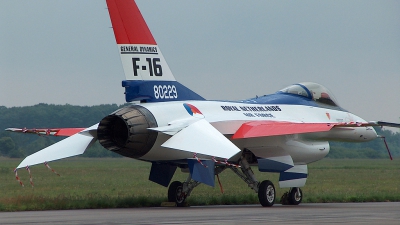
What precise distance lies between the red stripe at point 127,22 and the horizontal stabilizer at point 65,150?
8.13ft

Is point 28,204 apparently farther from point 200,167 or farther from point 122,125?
point 200,167

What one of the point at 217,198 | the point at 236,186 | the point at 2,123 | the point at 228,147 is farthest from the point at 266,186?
the point at 2,123

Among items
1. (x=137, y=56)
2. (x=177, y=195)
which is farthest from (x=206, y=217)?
(x=137, y=56)

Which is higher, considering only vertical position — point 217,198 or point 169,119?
point 169,119

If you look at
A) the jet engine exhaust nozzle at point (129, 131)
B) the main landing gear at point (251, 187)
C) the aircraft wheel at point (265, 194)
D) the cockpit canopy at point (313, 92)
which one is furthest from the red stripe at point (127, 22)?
the cockpit canopy at point (313, 92)

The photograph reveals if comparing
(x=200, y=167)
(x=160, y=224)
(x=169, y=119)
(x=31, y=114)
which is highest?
(x=31, y=114)

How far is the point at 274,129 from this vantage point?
65.0 ft

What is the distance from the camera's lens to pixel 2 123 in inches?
2539

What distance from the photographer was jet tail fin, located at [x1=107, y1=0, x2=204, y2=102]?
1938 centimetres

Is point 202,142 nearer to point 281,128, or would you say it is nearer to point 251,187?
point 281,128

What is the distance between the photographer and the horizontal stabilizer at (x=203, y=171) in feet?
58.4

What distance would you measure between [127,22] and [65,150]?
3572 mm

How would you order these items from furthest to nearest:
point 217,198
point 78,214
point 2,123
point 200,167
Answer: point 2,123, point 217,198, point 200,167, point 78,214

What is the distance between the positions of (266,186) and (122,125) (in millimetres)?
4313
